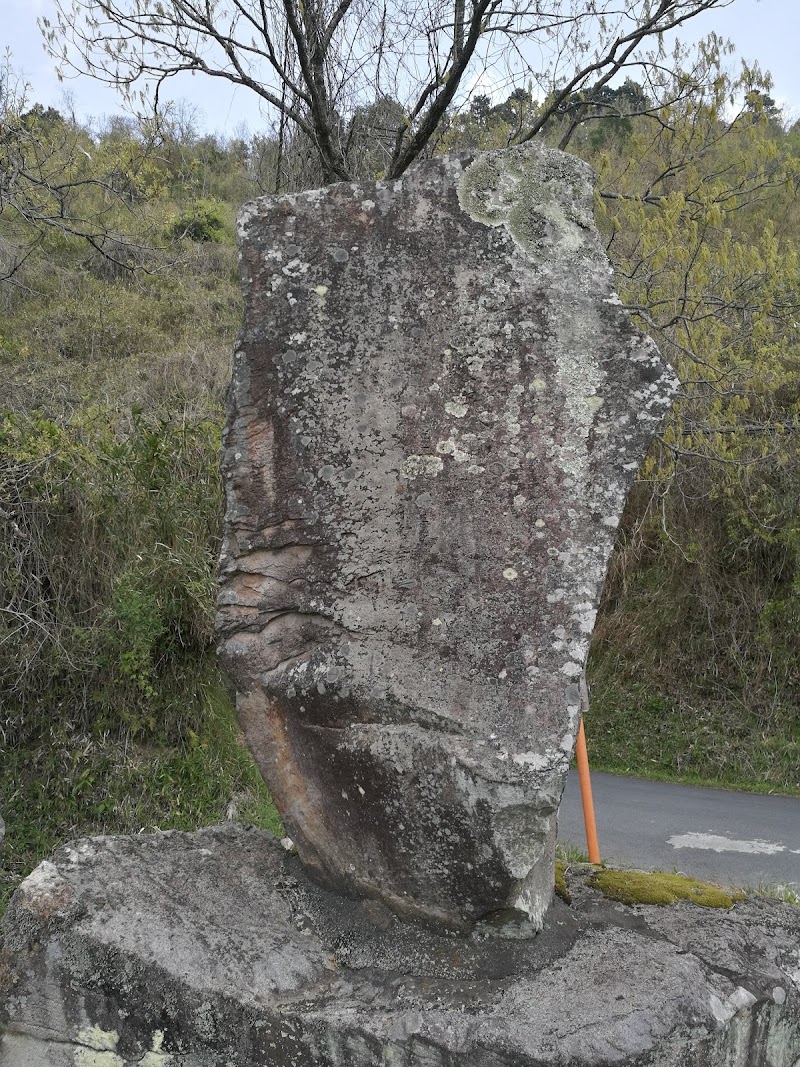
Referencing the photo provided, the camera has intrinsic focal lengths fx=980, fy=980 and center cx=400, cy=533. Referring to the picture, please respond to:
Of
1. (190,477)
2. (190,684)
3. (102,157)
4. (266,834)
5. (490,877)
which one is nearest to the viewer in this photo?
(490,877)

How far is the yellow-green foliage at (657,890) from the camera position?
2988mm

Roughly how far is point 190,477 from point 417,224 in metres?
3.93

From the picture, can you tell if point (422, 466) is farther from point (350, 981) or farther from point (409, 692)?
point (350, 981)

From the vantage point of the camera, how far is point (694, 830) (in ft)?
20.9

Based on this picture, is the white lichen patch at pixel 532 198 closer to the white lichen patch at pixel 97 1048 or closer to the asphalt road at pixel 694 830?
the white lichen patch at pixel 97 1048

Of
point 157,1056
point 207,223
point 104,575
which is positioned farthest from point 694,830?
point 207,223

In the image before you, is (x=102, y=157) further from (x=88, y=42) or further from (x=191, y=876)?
(x=191, y=876)

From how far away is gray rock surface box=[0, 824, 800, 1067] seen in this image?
236 cm

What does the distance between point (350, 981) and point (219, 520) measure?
409cm

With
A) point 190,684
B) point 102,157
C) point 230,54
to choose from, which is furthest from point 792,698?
point 102,157

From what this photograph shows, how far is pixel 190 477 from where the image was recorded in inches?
259

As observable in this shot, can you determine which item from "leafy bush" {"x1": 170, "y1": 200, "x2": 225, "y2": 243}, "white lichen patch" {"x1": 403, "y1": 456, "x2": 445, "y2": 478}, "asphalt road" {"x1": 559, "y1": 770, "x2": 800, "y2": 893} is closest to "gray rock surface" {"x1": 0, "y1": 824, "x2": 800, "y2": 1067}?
"white lichen patch" {"x1": 403, "y1": 456, "x2": 445, "y2": 478}

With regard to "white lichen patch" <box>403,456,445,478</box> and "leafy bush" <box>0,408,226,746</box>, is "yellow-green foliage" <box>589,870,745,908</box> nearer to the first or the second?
"white lichen patch" <box>403,456,445,478</box>

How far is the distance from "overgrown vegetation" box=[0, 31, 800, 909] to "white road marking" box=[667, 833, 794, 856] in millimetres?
1400
